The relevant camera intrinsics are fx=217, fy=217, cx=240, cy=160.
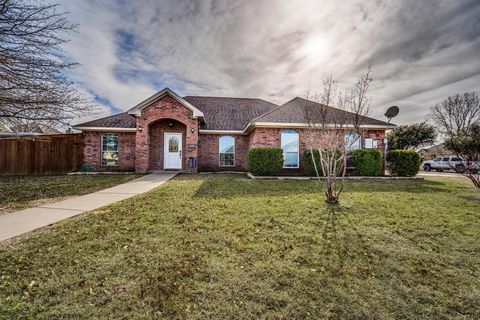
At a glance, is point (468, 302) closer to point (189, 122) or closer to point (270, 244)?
point (270, 244)

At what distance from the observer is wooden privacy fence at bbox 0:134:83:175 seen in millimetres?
12859

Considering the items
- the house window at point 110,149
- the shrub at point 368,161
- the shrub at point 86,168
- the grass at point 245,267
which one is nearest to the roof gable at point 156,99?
the house window at point 110,149

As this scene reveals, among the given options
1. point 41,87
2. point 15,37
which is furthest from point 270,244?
point 15,37

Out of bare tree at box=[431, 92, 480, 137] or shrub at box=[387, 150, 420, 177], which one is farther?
bare tree at box=[431, 92, 480, 137]

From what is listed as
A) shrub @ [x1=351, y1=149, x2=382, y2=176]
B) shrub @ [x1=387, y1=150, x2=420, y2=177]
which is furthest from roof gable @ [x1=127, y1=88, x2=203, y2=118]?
shrub @ [x1=387, y1=150, x2=420, y2=177]

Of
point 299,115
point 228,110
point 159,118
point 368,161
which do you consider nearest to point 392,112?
point 368,161

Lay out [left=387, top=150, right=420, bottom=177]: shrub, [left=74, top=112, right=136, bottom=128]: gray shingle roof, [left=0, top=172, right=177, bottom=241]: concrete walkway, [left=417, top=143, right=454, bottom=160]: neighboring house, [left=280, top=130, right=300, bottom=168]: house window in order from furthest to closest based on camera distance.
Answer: [left=417, top=143, right=454, bottom=160]: neighboring house < [left=74, top=112, right=136, bottom=128]: gray shingle roof < [left=280, top=130, right=300, bottom=168]: house window < [left=387, top=150, right=420, bottom=177]: shrub < [left=0, top=172, right=177, bottom=241]: concrete walkway

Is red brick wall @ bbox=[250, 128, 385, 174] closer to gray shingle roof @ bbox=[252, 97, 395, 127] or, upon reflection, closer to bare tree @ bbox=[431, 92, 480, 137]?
gray shingle roof @ bbox=[252, 97, 395, 127]

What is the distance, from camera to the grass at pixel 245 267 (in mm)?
2133

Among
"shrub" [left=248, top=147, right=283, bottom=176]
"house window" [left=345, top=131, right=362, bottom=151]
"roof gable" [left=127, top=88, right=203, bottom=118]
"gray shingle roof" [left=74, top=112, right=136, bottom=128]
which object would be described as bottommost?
"shrub" [left=248, top=147, right=283, bottom=176]

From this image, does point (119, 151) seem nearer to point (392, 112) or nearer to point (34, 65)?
point (34, 65)

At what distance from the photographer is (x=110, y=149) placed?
14.6m

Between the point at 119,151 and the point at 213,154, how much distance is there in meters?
6.29

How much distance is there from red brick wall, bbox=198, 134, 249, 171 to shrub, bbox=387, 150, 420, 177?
9.30 m
